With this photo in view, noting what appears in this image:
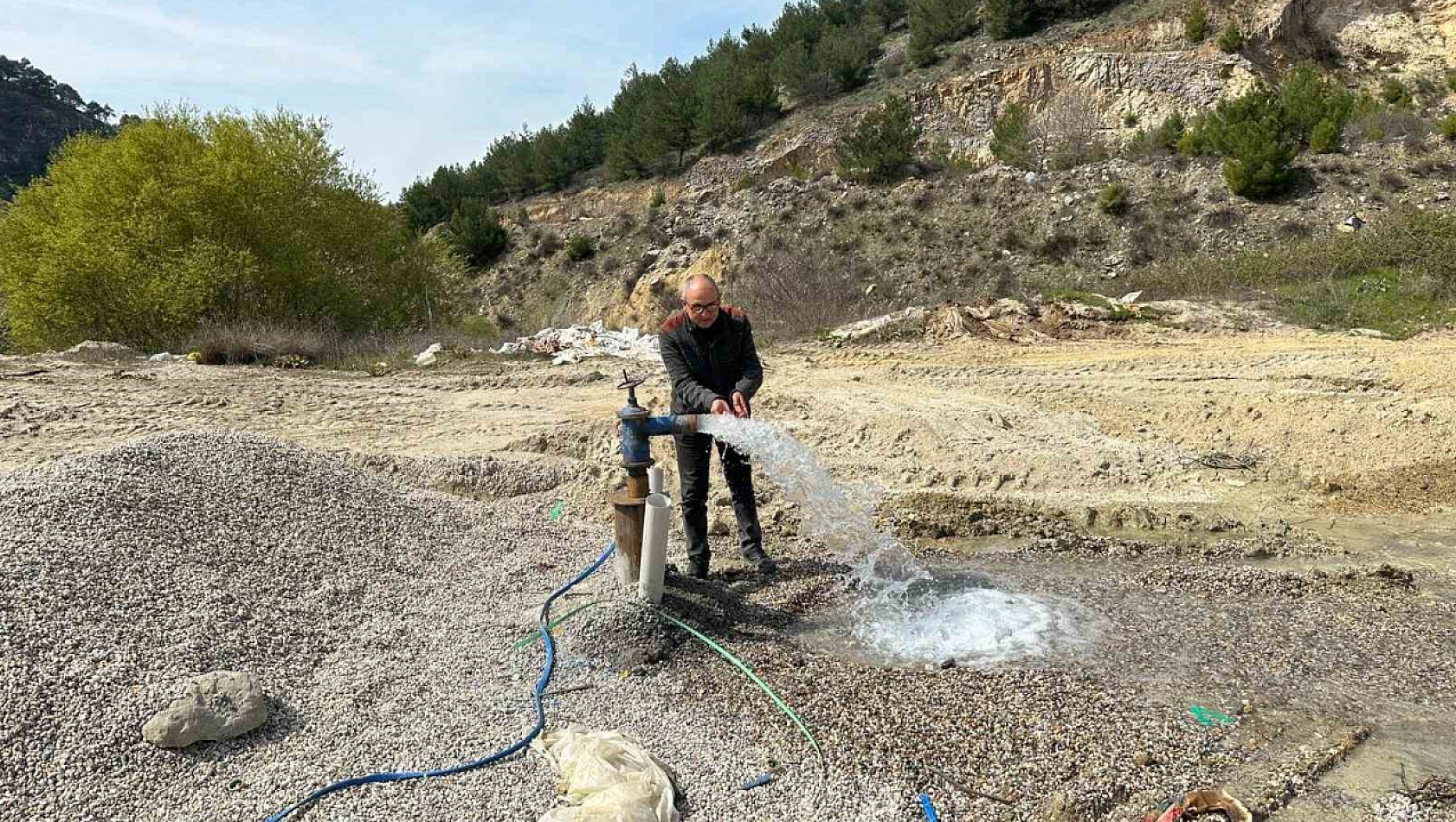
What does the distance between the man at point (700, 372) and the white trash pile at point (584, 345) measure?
7.08m

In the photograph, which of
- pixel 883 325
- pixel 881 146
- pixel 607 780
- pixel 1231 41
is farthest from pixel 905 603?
pixel 1231 41

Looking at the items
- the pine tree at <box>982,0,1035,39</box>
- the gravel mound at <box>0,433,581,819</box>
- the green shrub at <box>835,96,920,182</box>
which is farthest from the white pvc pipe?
the pine tree at <box>982,0,1035,39</box>

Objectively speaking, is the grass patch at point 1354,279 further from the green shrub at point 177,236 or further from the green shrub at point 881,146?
the green shrub at point 177,236

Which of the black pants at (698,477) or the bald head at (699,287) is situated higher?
the bald head at (699,287)

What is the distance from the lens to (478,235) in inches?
1298

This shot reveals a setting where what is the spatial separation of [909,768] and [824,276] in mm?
15669

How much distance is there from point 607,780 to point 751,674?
3.26ft

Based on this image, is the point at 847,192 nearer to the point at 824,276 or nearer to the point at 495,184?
the point at 824,276

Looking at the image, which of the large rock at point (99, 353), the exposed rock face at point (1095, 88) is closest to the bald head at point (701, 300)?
the large rock at point (99, 353)

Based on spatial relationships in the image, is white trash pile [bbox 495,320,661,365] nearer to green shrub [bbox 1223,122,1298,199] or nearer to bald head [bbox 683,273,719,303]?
bald head [bbox 683,273,719,303]

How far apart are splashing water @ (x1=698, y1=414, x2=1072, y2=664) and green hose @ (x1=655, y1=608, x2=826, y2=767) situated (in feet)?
2.32

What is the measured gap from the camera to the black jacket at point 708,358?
4.60 meters

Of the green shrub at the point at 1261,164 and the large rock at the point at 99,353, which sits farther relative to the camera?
the green shrub at the point at 1261,164

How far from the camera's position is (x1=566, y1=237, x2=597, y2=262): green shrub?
2972 centimetres
